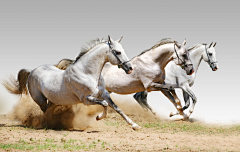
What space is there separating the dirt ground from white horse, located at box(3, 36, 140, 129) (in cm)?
64

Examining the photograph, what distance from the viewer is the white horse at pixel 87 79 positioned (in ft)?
24.3

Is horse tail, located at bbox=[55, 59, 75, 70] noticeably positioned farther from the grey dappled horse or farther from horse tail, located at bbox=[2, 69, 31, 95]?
horse tail, located at bbox=[2, 69, 31, 95]

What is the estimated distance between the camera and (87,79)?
7.51 meters

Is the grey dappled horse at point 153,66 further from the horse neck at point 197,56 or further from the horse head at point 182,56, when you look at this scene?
the horse neck at point 197,56

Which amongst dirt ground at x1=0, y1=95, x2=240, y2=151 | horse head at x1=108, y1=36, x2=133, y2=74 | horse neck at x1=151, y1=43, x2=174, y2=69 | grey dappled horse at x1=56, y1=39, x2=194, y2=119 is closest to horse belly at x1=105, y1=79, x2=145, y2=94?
grey dappled horse at x1=56, y1=39, x2=194, y2=119

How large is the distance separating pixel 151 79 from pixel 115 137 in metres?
2.32

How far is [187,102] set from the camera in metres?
11.2

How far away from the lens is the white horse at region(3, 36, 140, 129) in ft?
24.3

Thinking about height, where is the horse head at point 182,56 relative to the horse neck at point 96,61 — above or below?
above

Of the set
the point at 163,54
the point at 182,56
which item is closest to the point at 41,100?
the point at 163,54

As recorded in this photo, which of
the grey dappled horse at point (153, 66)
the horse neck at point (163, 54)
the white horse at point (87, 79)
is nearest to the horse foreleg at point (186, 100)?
the grey dappled horse at point (153, 66)

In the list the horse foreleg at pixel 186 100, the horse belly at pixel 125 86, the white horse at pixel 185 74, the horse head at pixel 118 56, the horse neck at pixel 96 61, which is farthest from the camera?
the horse foreleg at pixel 186 100

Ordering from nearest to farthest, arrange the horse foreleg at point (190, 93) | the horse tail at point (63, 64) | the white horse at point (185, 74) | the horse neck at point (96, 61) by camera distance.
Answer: the horse neck at point (96, 61), the horse tail at point (63, 64), the horse foreleg at point (190, 93), the white horse at point (185, 74)

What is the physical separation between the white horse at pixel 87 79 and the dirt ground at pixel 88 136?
2.09 feet
